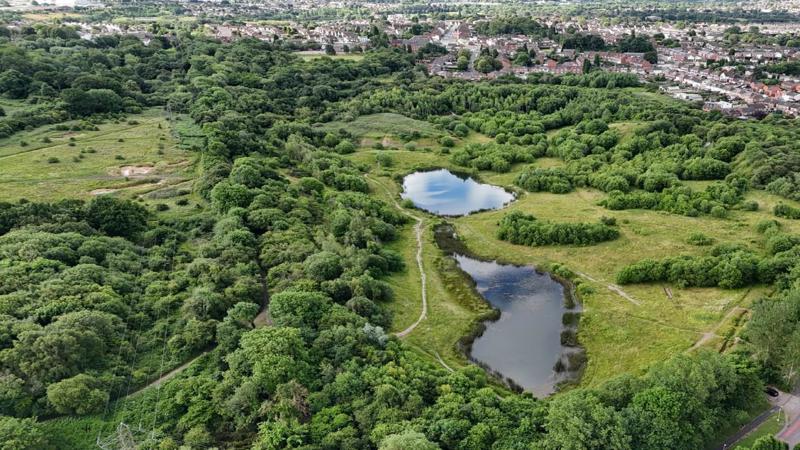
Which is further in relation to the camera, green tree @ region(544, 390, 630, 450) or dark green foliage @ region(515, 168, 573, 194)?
dark green foliage @ region(515, 168, 573, 194)

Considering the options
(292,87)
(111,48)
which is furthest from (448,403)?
(111,48)

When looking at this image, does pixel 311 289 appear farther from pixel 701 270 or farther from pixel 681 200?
pixel 681 200

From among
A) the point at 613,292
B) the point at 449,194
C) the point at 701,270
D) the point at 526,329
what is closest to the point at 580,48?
the point at 449,194

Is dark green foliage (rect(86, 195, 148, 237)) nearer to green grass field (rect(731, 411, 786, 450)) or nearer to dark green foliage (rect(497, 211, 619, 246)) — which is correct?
dark green foliage (rect(497, 211, 619, 246))

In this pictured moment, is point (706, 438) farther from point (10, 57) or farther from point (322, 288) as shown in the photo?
point (10, 57)

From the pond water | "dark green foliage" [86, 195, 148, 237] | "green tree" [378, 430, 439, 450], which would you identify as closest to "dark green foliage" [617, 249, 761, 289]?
the pond water

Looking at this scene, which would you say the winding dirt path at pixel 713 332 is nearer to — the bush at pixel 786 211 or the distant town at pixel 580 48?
the bush at pixel 786 211
